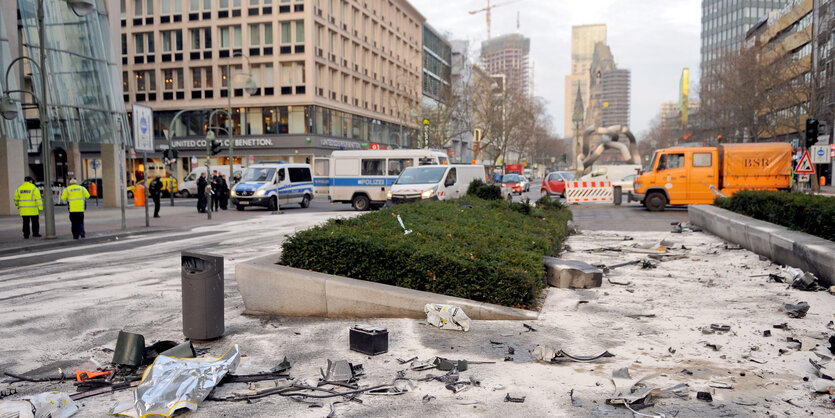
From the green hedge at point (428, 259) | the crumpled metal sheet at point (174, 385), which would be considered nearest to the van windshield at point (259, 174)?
the green hedge at point (428, 259)

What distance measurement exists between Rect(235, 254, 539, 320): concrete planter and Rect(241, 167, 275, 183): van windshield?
21650 millimetres

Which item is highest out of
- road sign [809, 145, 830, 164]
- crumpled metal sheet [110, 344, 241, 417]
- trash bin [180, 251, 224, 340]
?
road sign [809, 145, 830, 164]

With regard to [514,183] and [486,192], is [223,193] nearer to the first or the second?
[486,192]

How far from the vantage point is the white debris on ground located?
408cm

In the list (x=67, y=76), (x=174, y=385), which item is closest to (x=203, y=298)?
(x=174, y=385)

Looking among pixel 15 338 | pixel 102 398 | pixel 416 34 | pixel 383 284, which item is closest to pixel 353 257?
pixel 383 284

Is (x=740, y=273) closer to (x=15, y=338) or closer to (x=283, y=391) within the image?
(x=283, y=391)

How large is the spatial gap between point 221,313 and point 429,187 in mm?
15075

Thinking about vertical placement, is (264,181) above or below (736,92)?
below

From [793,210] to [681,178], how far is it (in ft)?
43.0

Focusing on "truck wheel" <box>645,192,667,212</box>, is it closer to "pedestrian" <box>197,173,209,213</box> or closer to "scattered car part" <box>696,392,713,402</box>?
"pedestrian" <box>197,173,209,213</box>

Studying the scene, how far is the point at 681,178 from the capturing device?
22.8m

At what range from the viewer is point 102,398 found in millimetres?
4297

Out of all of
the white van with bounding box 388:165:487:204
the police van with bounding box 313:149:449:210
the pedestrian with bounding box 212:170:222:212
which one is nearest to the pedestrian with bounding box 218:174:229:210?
the pedestrian with bounding box 212:170:222:212
